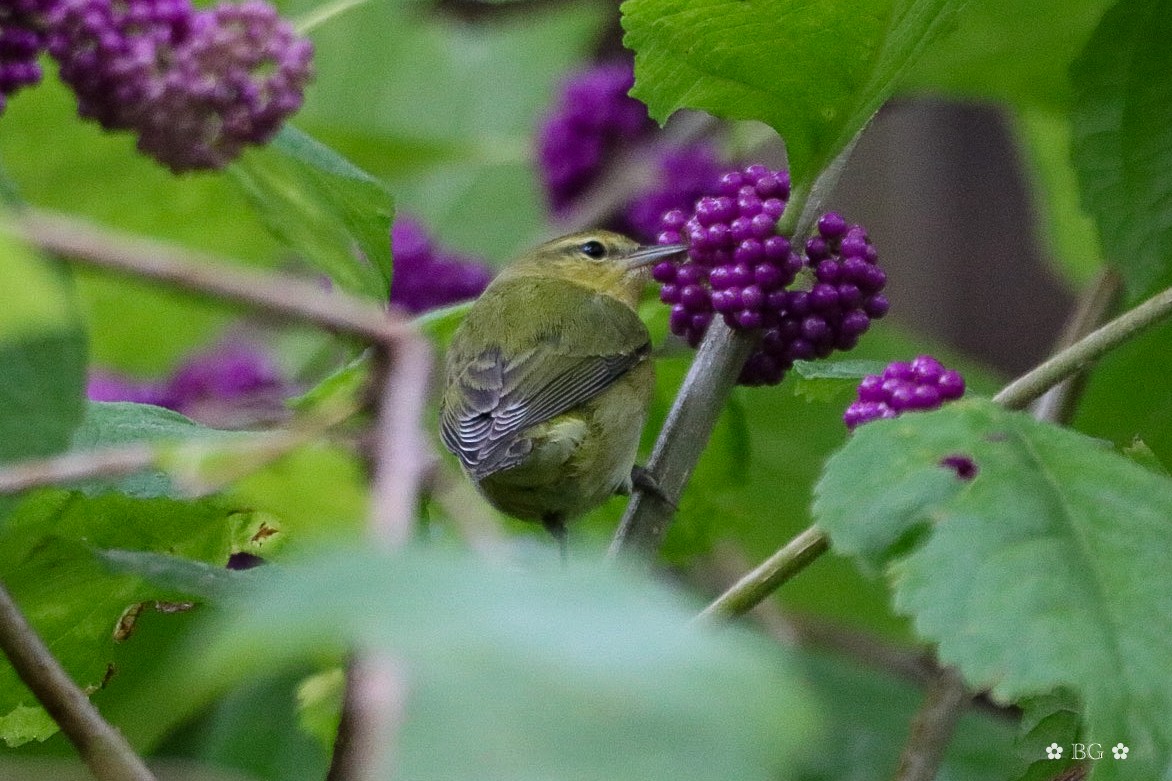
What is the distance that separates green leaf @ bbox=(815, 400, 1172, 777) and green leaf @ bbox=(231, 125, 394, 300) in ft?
2.71

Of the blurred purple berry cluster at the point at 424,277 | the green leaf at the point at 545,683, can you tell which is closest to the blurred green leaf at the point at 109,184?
the blurred purple berry cluster at the point at 424,277

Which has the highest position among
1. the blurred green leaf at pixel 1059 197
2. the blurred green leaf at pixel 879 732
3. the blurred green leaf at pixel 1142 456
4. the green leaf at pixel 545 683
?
the green leaf at pixel 545 683

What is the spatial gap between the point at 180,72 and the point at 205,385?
179cm

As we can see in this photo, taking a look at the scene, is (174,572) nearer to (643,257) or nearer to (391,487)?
(391,487)

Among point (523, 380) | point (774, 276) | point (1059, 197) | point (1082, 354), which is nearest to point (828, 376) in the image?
point (774, 276)

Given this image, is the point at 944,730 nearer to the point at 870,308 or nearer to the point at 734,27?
the point at 870,308

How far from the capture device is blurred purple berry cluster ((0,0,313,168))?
61.2 inches

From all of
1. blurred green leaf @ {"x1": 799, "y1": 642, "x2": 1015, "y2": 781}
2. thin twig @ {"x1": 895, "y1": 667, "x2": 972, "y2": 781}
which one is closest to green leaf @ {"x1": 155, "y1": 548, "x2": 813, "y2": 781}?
thin twig @ {"x1": 895, "y1": 667, "x2": 972, "y2": 781}

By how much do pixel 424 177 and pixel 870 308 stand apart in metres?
2.82

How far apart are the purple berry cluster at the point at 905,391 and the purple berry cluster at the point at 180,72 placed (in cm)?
66

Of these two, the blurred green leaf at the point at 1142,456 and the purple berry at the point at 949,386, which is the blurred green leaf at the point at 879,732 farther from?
the purple berry at the point at 949,386

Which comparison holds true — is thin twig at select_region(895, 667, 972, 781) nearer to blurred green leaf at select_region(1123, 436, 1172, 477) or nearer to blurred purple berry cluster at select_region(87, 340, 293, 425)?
blurred green leaf at select_region(1123, 436, 1172, 477)

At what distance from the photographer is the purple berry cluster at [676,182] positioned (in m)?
3.47

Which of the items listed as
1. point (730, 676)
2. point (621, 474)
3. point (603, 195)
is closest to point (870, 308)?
point (621, 474)
